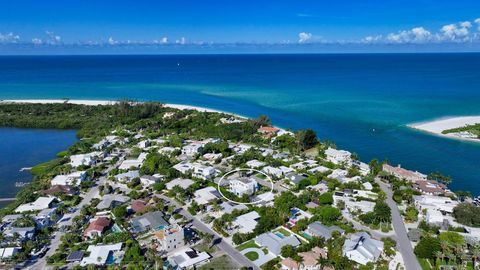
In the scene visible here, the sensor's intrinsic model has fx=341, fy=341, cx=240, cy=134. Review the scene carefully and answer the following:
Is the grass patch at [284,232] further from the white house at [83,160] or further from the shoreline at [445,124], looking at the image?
the shoreline at [445,124]

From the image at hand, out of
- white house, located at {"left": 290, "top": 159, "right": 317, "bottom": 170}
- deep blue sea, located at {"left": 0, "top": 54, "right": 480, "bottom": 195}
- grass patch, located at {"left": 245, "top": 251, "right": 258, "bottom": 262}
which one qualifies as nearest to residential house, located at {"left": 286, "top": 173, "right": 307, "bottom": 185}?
white house, located at {"left": 290, "top": 159, "right": 317, "bottom": 170}

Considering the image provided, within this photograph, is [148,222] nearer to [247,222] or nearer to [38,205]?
[247,222]

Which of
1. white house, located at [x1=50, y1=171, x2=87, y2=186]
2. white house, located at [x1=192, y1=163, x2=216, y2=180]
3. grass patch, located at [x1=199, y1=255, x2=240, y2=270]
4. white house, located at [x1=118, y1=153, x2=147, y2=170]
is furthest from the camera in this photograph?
white house, located at [x1=118, y1=153, x2=147, y2=170]

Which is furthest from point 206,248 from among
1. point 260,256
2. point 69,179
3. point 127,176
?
point 69,179

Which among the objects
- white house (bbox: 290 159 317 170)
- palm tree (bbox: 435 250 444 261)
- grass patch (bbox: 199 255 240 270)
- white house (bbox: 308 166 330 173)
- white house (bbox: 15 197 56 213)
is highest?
palm tree (bbox: 435 250 444 261)

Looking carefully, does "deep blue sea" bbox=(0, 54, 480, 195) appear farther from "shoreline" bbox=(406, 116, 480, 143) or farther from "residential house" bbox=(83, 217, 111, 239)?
"residential house" bbox=(83, 217, 111, 239)

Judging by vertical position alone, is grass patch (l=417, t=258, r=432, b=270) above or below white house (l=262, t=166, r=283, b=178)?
below
